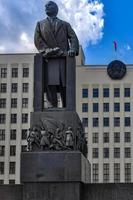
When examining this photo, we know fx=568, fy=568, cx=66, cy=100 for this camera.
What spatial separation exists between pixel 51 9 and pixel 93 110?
10672cm

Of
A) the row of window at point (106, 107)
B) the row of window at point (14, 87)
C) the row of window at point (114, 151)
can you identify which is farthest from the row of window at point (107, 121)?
the row of window at point (14, 87)

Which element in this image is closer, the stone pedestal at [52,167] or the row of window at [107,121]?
the stone pedestal at [52,167]

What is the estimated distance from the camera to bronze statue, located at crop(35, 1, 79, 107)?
15.7 metres

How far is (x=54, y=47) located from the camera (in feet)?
52.4

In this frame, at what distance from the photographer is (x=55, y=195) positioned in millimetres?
14203

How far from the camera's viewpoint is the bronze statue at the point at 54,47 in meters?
15.7

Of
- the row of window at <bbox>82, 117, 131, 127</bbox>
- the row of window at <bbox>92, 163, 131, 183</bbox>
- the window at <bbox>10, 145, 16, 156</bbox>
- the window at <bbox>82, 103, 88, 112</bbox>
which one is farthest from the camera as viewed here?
the window at <bbox>82, 103, 88, 112</bbox>

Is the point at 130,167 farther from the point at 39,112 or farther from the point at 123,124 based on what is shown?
the point at 39,112

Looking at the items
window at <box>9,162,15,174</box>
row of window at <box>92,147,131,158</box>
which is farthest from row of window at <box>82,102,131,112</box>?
window at <box>9,162,15,174</box>

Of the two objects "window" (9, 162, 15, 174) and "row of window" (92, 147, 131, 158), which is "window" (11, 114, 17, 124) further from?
"row of window" (92, 147, 131, 158)

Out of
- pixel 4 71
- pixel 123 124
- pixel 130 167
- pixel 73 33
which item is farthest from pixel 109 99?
pixel 73 33

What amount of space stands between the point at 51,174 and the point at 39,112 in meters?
1.88

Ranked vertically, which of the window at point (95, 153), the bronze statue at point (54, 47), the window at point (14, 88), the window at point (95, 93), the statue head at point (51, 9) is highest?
the window at point (14, 88)

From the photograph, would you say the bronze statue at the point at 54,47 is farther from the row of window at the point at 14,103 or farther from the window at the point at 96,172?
the row of window at the point at 14,103
